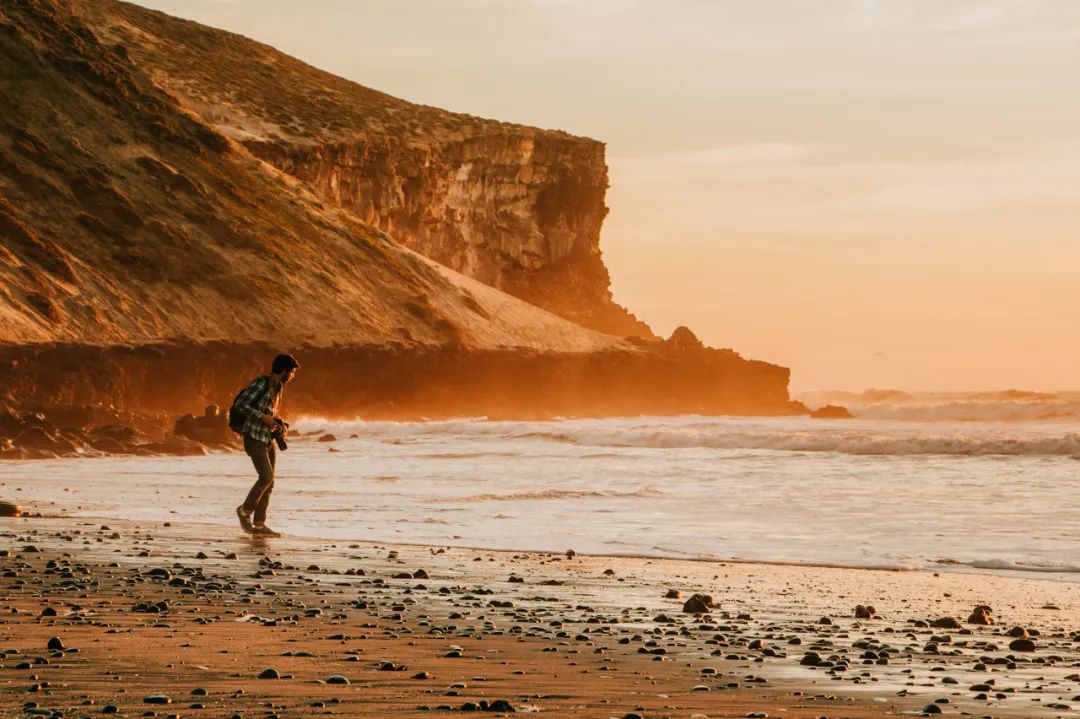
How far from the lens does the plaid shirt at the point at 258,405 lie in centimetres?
1566

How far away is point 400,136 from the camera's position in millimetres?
113188

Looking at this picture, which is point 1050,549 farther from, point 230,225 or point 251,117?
point 251,117

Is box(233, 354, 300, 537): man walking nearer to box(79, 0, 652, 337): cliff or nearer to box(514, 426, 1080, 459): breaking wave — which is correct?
box(514, 426, 1080, 459): breaking wave

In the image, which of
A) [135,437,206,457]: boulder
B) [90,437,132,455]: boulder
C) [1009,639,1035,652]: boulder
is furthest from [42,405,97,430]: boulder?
[1009,639,1035,652]: boulder

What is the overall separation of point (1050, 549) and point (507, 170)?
11093 centimetres

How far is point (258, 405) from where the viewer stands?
1569 centimetres

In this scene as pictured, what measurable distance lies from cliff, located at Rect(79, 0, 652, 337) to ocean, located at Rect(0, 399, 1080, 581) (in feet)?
220

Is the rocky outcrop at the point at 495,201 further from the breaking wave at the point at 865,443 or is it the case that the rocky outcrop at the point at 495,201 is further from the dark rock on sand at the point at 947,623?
the dark rock on sand at the point at 947,623

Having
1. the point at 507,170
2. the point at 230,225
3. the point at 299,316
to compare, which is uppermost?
the point at 507,170

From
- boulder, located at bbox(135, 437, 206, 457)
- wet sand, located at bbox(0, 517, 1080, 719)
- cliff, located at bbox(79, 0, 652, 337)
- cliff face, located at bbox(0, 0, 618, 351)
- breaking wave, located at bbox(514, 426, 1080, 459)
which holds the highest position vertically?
cliff, located at bbox(79, 0, 652, 337)

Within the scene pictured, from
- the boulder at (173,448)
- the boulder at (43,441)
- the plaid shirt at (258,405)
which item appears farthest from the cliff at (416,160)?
the plaid shirt at (258,405)

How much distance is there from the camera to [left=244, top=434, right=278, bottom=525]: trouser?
15.5 metres

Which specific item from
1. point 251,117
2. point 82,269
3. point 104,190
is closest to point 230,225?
point 104,190

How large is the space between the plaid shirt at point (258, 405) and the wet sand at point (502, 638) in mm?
2836
